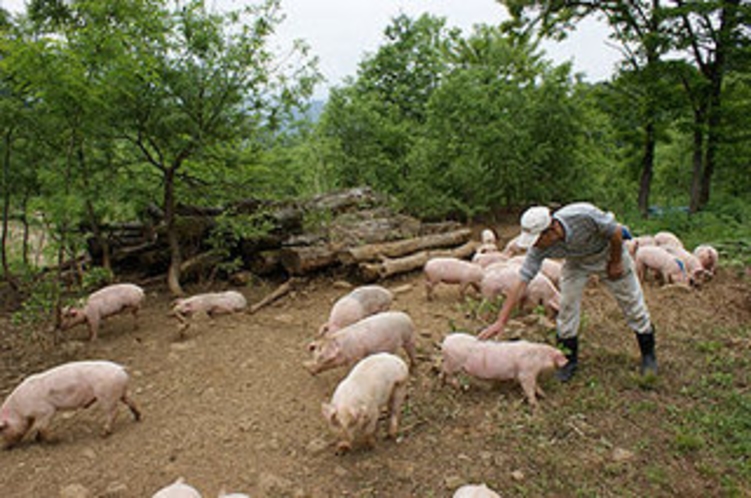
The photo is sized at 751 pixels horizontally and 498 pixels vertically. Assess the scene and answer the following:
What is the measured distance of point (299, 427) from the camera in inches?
174

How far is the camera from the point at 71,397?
442cm

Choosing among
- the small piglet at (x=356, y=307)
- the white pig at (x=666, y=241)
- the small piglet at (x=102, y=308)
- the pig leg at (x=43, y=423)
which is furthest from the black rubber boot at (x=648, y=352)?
the small piglet at (x=102, y=308)

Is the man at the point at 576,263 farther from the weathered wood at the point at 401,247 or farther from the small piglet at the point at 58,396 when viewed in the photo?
the weathered wood at the point at 401,247

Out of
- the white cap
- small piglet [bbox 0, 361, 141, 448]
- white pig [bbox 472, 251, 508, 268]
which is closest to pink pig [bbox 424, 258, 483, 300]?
white pig [bbox 472, 251, 508, 268]

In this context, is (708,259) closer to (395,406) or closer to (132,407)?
(395,406)

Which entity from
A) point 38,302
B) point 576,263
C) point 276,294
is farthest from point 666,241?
point 38,302

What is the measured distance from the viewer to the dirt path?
12.0 ft

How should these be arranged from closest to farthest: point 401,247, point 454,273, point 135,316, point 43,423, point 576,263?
point 43,423
point 576,263
point 135,316
point 454,273
point 401,247

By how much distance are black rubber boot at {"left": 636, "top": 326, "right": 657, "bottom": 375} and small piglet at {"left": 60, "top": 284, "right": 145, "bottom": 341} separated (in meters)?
6.75

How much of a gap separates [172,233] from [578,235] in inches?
275

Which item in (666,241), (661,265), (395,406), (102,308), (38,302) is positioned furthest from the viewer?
(666,241)

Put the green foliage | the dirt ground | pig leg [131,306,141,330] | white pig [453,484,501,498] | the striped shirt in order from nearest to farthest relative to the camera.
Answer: white pig [453,484,501,498]
the dirt ground
the striped shirt
the green foliage
pig leg [131,306,141,330]

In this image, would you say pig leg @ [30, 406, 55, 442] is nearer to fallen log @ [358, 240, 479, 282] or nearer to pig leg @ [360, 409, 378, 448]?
pig leg @ [360, 409, 378, 448]

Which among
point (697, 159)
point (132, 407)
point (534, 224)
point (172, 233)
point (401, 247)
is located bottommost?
point (132, 407)
